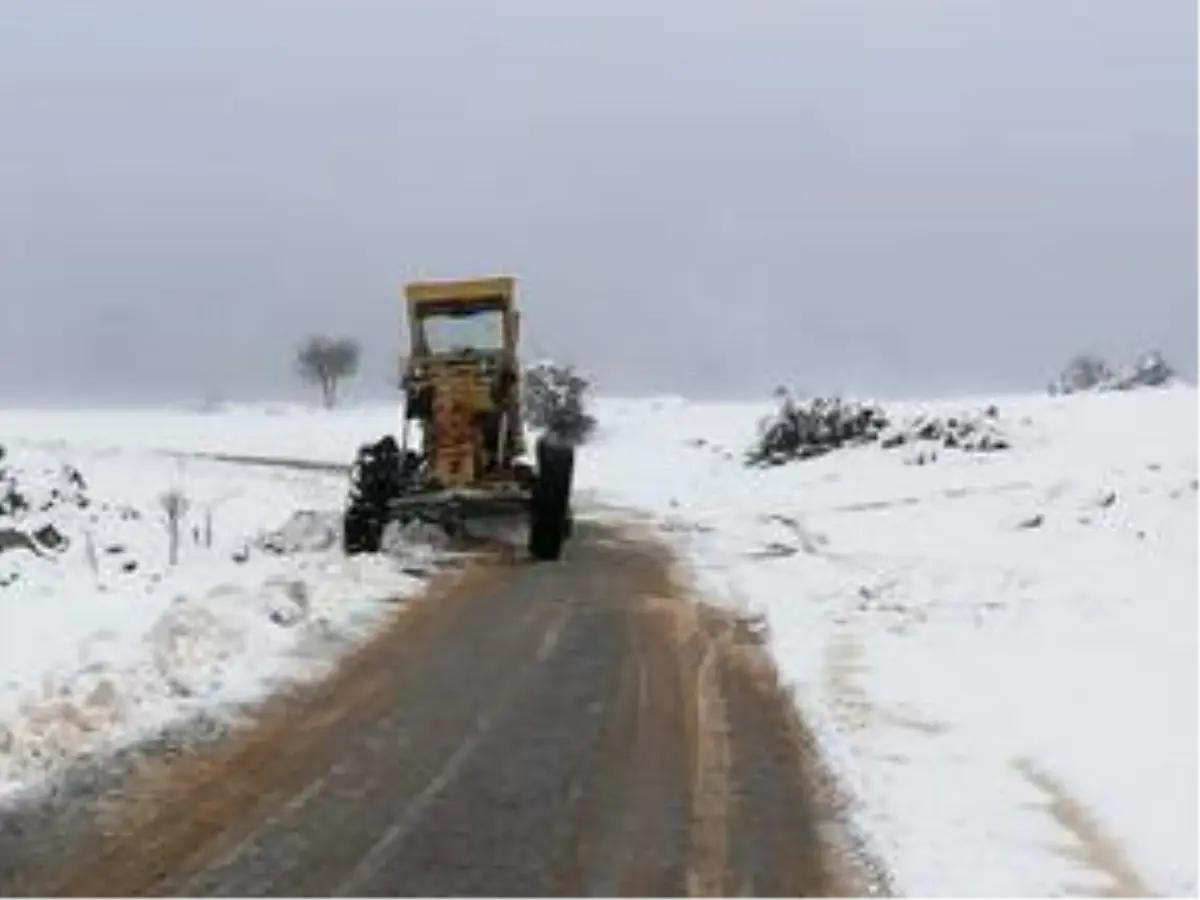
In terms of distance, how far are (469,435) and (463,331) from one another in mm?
1586

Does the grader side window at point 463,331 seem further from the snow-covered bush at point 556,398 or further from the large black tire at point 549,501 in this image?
the snow-covered bush at point 556,398

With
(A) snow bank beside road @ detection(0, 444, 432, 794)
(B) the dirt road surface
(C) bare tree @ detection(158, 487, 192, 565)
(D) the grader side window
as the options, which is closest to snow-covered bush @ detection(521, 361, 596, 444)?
(C) bare tree @ detection(158, 487, 192, 565)

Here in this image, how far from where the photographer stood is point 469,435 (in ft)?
82.0

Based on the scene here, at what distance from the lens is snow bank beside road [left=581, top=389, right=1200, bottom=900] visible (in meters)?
8.79

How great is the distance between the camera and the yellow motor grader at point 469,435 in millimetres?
23203

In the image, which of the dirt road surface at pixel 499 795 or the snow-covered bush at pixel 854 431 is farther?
the snow-covered bush at pixel 854 431

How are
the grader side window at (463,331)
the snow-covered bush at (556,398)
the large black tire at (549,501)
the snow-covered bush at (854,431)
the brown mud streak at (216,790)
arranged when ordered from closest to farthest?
the brown mud streak at (216,790)
the large black tire at (549,501)
the grader side window at (463,331)
the snow-covered bush at (854,431)
the snow-covered bush at (556,398)

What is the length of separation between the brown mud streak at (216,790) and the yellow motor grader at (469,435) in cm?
928

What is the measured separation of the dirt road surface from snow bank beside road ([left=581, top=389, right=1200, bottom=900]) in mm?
499

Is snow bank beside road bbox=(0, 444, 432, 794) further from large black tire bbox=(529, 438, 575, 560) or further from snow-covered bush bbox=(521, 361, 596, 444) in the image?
snow-covered bush bbox=(521, 361, 596, 444)

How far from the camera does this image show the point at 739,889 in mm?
7855

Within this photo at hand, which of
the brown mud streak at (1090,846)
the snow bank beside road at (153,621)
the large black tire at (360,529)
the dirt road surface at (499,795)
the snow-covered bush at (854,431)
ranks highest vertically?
the snow-covered bush at (854,431)

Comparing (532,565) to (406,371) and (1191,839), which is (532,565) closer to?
(406,371)

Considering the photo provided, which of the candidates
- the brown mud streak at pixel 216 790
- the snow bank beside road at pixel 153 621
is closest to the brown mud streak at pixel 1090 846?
the brown mud streak at pixel 216 790
